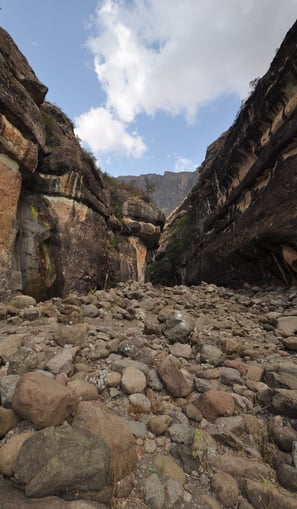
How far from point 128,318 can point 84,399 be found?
122 inches

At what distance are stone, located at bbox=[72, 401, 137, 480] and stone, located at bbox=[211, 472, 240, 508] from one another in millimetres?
635

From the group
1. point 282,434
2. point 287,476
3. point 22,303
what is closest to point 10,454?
point 287,476

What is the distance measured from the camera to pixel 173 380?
2.64 m

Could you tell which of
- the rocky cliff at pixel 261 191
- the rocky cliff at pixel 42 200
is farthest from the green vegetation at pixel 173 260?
the rocky cliff at pixel 42 200

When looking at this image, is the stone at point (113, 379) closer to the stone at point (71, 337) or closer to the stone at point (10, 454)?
the stone at point (71, 337)

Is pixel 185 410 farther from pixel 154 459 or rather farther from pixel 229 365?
pixel 229 365

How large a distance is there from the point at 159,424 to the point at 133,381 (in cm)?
59

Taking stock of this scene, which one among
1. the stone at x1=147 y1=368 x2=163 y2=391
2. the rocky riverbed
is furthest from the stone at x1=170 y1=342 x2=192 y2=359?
the stone at x1=147 y1=368 x2=163 y2=391

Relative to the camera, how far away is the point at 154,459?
1.80 m

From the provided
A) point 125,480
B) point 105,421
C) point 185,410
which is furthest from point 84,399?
point 185,410

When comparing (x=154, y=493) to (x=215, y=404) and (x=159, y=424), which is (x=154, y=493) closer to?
(x=159, y=424)

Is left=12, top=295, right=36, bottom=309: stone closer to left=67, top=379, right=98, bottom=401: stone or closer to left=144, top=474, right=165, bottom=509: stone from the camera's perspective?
left=67, top=379, right=98, bottom=401: stone

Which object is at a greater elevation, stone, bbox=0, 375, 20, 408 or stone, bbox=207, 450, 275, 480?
stone, bbox=0, 375, 20, 408

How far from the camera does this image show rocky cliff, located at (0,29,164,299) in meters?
7.79
